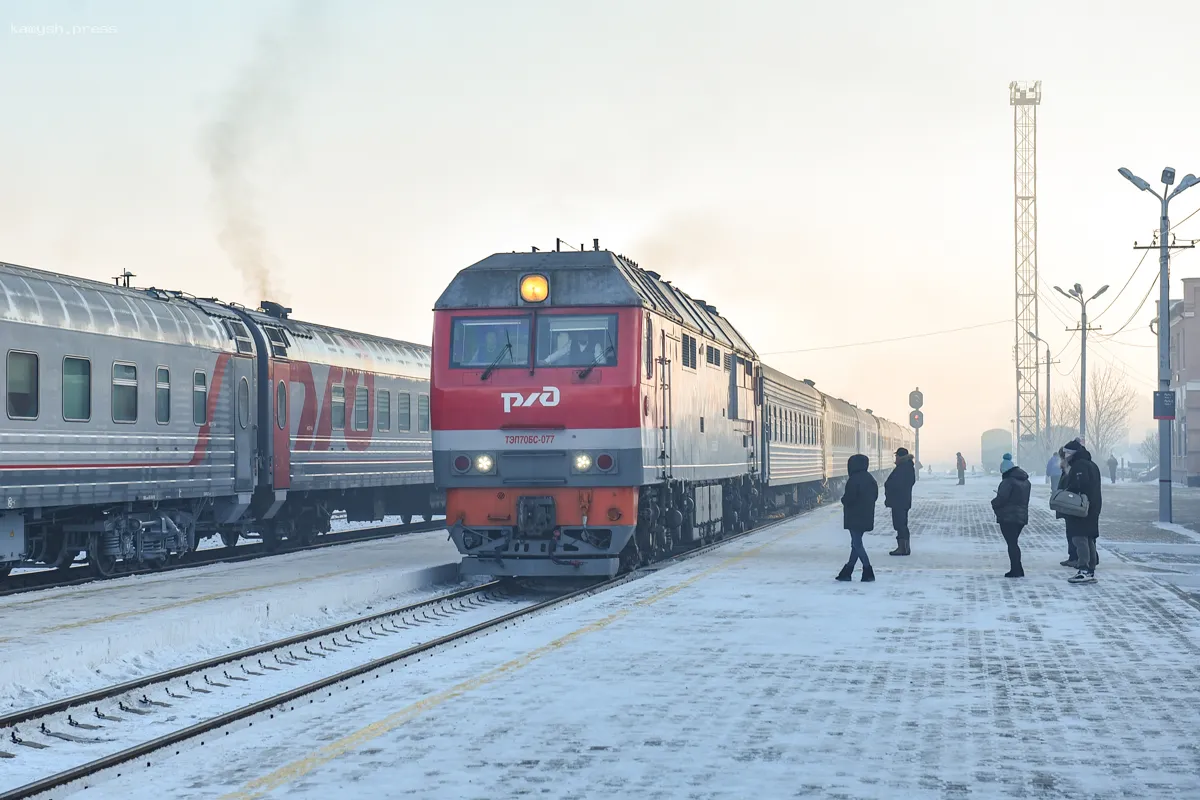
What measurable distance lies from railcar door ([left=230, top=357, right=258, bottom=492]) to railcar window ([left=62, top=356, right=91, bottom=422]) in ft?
12.6

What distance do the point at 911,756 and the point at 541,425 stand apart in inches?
378

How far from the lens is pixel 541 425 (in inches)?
651

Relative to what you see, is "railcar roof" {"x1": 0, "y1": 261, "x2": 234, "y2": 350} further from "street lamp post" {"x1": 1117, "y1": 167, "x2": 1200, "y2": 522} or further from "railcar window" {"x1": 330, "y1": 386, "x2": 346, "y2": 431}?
"street lamp post" {"x1": 1117, "y1": 167, "x2": 1200, "y2": 522}

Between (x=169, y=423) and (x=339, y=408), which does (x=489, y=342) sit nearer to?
(x=169, y=423)

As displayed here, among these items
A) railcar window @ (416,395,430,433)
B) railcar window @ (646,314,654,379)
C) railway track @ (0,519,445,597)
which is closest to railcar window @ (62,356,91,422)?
railway track @ (0,519,445,597)

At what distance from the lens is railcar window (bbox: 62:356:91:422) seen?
667 inches

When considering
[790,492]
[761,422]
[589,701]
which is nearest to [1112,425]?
[790,492]

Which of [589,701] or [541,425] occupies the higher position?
[541,425]

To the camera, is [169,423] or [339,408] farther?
[339,408]

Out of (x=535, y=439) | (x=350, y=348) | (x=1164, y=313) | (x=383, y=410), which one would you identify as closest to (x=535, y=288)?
(x=535, y=439)

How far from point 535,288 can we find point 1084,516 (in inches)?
287

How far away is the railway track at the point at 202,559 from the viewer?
56.8 ft

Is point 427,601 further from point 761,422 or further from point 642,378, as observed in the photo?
point 761,422

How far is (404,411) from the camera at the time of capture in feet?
93.4
